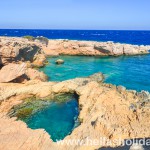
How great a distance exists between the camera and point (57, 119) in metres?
21.2

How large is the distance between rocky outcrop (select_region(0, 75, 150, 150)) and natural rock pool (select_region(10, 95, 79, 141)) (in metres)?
0.85

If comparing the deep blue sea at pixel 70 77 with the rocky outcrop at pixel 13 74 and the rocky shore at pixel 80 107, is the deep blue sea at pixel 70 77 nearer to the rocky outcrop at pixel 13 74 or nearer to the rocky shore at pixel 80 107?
the rocky shore at pixel 80 107

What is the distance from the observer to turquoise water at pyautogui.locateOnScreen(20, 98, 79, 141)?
749 inches

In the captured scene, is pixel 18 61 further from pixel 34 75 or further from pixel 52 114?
pixel 52 114

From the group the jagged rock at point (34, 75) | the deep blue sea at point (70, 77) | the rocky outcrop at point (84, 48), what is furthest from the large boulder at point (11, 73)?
the rocky outcrop at point (84, 48)

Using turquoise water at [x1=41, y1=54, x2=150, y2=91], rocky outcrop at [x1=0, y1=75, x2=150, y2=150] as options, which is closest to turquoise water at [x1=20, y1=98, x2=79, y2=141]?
rocky outcrop at [x1=0, y1=75, x2=150, y2=150]

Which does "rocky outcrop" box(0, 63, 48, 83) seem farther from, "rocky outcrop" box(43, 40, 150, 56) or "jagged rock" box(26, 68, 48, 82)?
"rocky outcrop" box(43, 40, 150, 56)

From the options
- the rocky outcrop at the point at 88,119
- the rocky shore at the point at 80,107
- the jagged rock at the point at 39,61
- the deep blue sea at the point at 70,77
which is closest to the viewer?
the rocky outcrop at the point at 88,119

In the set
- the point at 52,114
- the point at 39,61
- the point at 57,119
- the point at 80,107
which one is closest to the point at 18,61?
the point at 39,61

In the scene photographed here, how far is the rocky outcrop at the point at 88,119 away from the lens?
48.6ft

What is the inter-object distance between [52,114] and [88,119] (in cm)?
475

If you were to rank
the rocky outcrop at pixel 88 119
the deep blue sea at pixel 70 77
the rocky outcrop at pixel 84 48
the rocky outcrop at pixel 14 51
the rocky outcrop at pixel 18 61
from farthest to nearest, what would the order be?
the rocky outcrop at pixel 84 48 < the rocky outcrop at pixel 14 51 < the rocky outcrop at pixel 18 61 < the deep blue sea at pixel 70 77 < the rocky outcrop at pixel 88 119

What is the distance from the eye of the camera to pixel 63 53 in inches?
2474

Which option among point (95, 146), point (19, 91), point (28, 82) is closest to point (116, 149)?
point (95, 146)
